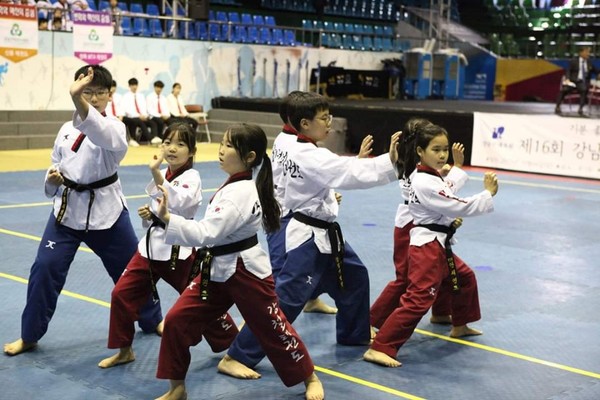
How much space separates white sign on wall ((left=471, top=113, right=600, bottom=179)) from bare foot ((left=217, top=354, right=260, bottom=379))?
1181 cm

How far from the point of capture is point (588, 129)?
1512 cm

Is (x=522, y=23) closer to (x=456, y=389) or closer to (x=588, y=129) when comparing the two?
(x=588, y=129)

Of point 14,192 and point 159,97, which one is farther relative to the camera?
point 159,97

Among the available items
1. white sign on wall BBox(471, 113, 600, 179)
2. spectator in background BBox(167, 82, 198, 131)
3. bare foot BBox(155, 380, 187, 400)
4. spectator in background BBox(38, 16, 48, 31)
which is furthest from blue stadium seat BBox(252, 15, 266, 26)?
bare foot BBox(155, 380, 187, 400)

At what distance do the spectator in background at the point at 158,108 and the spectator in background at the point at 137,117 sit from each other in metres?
0.10

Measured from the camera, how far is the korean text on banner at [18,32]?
1738 centimetres

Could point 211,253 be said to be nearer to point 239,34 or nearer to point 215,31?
point 215,31

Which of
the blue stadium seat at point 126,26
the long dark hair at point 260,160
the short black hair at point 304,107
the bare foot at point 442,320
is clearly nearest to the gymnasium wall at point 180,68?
the blue stadium seat at point 126,26

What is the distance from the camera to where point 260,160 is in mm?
4312

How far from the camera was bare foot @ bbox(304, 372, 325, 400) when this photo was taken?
14.4 feet

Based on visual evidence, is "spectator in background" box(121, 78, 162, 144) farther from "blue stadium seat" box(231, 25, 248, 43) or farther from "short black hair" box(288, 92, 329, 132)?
"short black hair" box(288, 92, 329, 132)

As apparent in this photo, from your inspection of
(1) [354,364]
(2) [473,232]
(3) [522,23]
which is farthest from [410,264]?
(3) [522,23]

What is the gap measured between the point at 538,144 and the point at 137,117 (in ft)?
29.5

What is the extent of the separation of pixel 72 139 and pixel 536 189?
33.1ft
